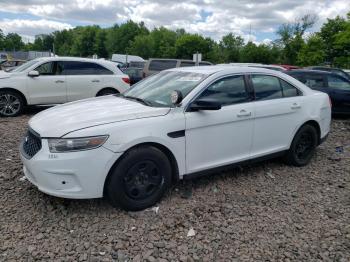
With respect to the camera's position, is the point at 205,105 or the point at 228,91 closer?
the point at 205,105

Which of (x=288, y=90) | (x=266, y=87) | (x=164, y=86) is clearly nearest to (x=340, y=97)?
(x=288, y=90)

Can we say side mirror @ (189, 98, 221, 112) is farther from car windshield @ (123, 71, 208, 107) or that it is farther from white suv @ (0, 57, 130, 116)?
white suv @ (0, 57, 130, 116)

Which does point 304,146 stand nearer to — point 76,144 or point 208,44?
point 76,144

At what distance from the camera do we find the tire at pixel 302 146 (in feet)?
17.5

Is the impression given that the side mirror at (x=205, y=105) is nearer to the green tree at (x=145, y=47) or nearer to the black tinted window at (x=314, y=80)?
the black tinted window at (x=314, y=80)

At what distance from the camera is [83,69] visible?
31.4 ft

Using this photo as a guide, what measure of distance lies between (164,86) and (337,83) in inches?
A: 313

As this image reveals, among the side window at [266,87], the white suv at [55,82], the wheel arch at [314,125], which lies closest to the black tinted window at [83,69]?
the white suv at [55,82]

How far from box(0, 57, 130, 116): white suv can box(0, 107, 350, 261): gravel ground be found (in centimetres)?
440

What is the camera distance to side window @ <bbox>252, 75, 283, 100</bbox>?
15.7 feet

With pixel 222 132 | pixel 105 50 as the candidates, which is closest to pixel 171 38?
pixel 105 50

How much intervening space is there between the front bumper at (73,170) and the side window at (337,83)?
29.6ft

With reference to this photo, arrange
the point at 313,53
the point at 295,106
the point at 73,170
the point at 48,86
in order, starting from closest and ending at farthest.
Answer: the point at 73,170 → the point at 295,106 → the point at 48,86 → the point at 313,53

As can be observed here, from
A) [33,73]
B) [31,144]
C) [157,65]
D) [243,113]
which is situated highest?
[157,65]
